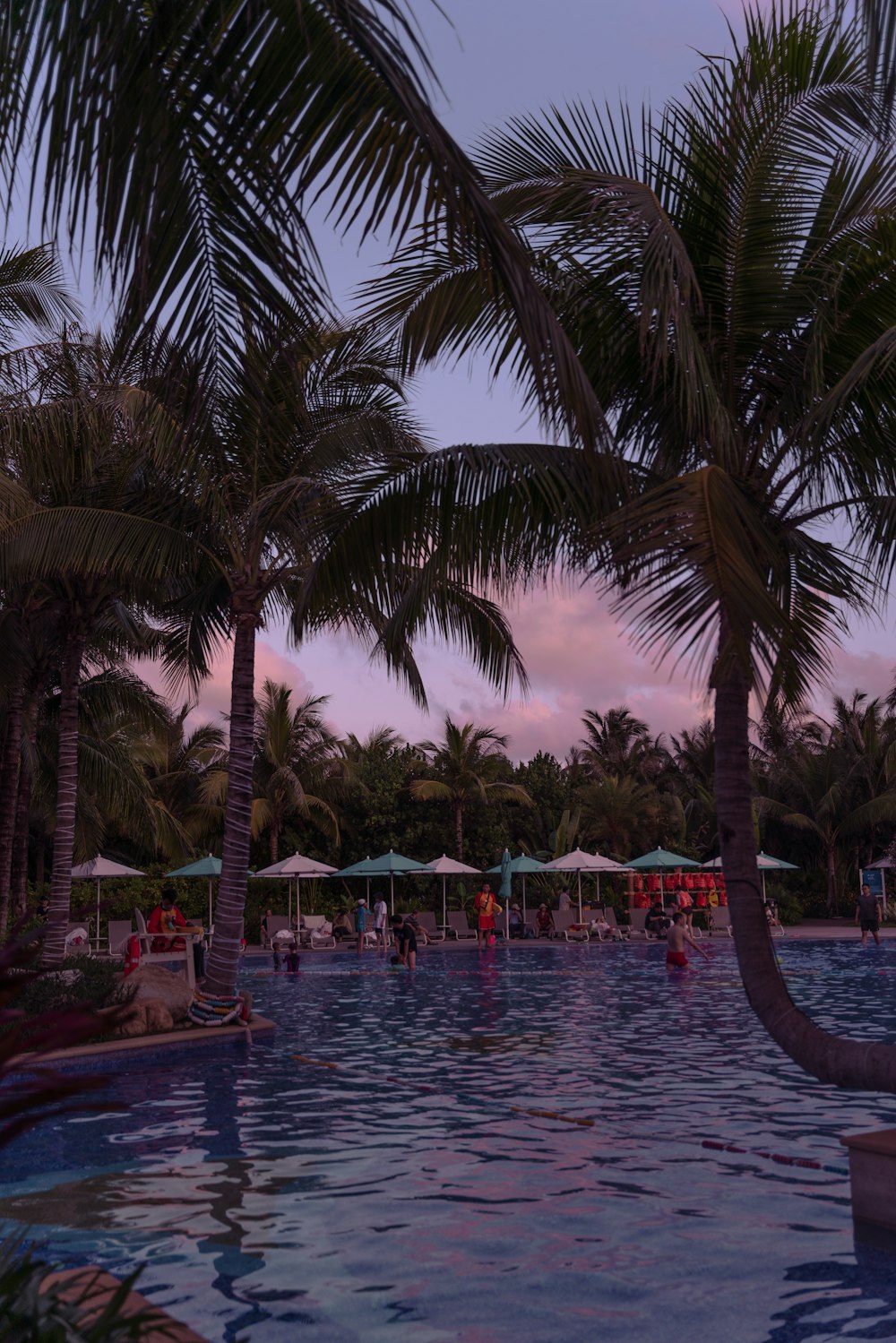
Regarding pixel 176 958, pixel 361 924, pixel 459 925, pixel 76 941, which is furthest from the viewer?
pixel 459 925

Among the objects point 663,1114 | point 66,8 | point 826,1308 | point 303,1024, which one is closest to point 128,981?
point 303,1024

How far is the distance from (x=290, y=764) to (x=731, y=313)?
126 feet

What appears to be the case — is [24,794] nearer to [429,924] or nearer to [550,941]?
[429,924]

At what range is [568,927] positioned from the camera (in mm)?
37156

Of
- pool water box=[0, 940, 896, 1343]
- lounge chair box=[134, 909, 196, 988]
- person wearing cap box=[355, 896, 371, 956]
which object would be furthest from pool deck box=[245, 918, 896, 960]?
pool water box=[0, 940, 896, 1343]

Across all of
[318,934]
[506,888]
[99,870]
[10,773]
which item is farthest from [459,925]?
[10,773]

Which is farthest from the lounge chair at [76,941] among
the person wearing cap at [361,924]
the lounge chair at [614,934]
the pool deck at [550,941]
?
the lounge chair at [614,934]

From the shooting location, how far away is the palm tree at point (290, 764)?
41.6 meters

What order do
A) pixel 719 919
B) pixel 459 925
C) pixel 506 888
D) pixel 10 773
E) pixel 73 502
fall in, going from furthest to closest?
pixel 459 925 < pixel 719 919 < pixel 506 888 < pixel 10 773 < pixel 73 502

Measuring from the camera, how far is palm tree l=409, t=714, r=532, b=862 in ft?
149

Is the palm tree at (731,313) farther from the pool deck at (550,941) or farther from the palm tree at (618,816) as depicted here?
the palm tree at (618,816)

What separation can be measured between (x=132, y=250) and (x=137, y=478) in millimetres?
13518

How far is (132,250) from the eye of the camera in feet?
12.5

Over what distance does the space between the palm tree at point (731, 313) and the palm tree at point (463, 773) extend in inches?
1521
